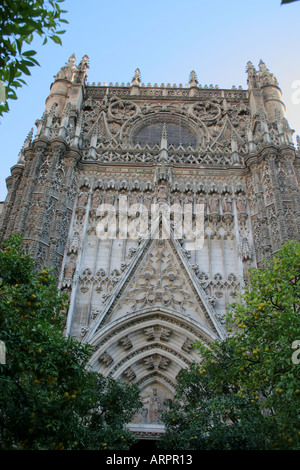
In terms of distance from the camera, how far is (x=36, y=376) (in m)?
7.58

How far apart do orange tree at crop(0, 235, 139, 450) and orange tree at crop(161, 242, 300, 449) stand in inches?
68.8

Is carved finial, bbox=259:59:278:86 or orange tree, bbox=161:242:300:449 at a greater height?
carved finial, bbox=259:59:278:86

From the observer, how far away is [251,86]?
71.7ft

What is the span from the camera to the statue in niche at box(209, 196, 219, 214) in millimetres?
17438

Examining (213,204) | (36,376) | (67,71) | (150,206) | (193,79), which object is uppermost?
(193,79)

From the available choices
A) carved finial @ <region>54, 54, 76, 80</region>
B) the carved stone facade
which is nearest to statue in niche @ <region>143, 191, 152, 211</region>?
the carved stone facade

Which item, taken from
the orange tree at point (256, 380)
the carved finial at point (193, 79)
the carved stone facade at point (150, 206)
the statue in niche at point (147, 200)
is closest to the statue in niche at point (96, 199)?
the carved stone facade at point (150, 206)

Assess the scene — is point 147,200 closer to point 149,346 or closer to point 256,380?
point 149,346

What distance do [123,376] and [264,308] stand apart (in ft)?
22.0

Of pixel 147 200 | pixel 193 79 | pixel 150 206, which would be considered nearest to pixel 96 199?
pixel 147 200

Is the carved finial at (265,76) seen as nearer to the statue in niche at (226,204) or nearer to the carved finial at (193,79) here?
the carved finial at (193,79)

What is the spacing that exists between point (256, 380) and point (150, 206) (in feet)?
32.3

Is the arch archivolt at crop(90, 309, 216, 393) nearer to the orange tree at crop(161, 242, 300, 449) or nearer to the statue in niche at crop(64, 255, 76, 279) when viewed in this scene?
the statue in niche at crop(64, 255, 76, 279)

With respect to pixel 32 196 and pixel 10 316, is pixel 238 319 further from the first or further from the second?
pixel 32 196
